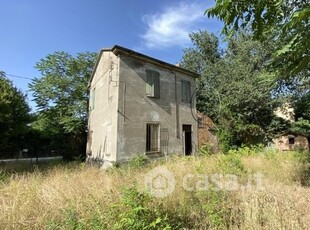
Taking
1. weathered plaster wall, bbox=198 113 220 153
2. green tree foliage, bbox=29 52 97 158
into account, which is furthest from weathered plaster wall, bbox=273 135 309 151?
green tree foliage, bbox=29 52 97 158

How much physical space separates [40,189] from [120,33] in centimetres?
1131

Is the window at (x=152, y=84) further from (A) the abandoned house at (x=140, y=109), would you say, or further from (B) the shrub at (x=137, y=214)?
(B) the shrub at (x=137, y=214)

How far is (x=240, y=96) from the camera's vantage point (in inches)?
820

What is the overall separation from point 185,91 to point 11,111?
12.4 m

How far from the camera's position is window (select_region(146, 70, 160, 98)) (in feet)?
43.2

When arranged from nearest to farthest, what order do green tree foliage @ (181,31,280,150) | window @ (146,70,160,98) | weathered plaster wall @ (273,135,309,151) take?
window @ (146,70,160,98)
green tree foliage @ (181,31,280,150)
weathered plaster wall @ (273,135,309,151)

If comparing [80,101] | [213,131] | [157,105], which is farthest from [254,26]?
[80,101]

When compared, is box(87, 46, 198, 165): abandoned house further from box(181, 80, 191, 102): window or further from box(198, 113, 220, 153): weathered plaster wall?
box(198, 113, 220, 153): weathered plaster wall

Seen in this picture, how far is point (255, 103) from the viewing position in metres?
21.1

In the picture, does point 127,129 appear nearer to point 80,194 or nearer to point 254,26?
point 80,194

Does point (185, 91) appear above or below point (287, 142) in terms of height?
above

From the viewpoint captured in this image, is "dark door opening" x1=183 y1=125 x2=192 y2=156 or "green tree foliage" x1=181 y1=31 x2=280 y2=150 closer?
"dark door opening" x1=183 y1=125 x2=192 y2=156

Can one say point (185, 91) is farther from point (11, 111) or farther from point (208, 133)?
point (11, 111)

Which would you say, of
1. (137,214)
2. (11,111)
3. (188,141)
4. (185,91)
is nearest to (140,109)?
(185,91)
